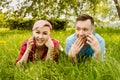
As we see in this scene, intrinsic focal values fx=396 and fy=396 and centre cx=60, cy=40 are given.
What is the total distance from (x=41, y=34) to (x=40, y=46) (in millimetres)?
203

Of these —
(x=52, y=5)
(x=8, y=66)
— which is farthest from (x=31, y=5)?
(x=8, y=66)

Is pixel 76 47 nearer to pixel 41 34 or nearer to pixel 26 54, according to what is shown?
pixel 41 34

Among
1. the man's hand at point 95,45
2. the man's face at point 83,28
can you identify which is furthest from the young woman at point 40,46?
the man's hand at point 95,45

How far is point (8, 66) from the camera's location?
4.85m

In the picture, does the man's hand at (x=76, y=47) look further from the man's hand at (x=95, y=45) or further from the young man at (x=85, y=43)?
the man's hand at (x=95, y=45)

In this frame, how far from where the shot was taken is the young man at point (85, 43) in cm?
454

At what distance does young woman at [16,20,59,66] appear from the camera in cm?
476

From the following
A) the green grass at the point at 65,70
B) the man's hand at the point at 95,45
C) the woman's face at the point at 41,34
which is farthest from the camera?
the woman's face at the point at 41,34

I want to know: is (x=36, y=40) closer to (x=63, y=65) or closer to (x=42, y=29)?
(x=42, y=29)

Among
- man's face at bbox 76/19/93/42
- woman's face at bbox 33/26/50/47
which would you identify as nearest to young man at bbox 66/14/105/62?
man's face at bbox 76/19/93/42

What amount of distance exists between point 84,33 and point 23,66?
811 mm

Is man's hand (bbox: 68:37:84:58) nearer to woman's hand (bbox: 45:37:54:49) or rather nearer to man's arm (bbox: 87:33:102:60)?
man's arm (bbox: 87:33:102:60)

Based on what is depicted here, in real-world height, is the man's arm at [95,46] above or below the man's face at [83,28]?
below

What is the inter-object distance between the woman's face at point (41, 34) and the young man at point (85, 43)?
0.33m
